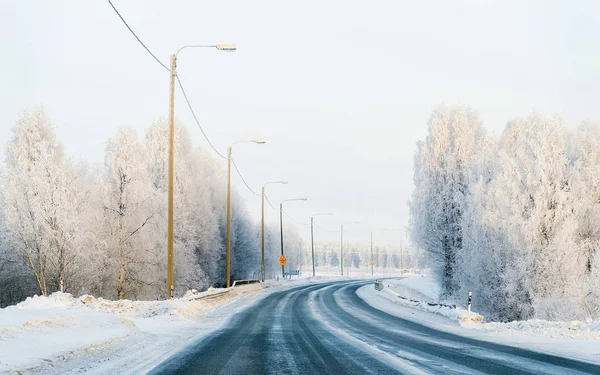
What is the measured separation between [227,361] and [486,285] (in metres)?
25.2

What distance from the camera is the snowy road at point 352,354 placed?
9211 millimetres

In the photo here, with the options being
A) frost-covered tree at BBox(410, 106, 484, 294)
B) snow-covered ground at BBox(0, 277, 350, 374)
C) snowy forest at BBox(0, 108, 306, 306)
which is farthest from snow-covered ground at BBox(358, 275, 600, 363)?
snowy forest at BBox(0, 108, 306, 306)

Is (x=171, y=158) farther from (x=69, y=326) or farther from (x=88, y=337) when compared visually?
(x=88, y=337)

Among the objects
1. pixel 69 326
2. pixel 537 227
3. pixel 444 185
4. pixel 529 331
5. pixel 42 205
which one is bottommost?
pixel 529 331

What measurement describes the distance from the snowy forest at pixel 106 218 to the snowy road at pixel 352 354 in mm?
21803

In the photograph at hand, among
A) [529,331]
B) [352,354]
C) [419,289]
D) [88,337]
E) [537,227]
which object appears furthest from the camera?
[419,289]

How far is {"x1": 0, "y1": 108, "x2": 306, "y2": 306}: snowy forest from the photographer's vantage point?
3484 centimetres

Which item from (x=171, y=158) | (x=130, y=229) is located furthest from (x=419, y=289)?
(x=171, y=158)

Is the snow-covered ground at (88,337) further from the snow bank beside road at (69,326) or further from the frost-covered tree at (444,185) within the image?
the frost-covered tree at (444,185)

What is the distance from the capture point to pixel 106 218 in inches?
1679

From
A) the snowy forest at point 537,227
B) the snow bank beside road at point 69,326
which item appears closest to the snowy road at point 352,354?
the snow bank beside road at point 69,326

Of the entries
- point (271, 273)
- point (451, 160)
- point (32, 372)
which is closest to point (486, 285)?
point (451, 160)

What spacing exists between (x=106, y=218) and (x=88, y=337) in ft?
105

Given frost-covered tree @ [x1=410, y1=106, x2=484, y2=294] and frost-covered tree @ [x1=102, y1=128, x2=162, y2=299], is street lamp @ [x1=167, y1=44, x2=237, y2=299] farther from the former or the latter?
frost-covered tree @ [x1=410, y1=106, x2=484, y2=294]
